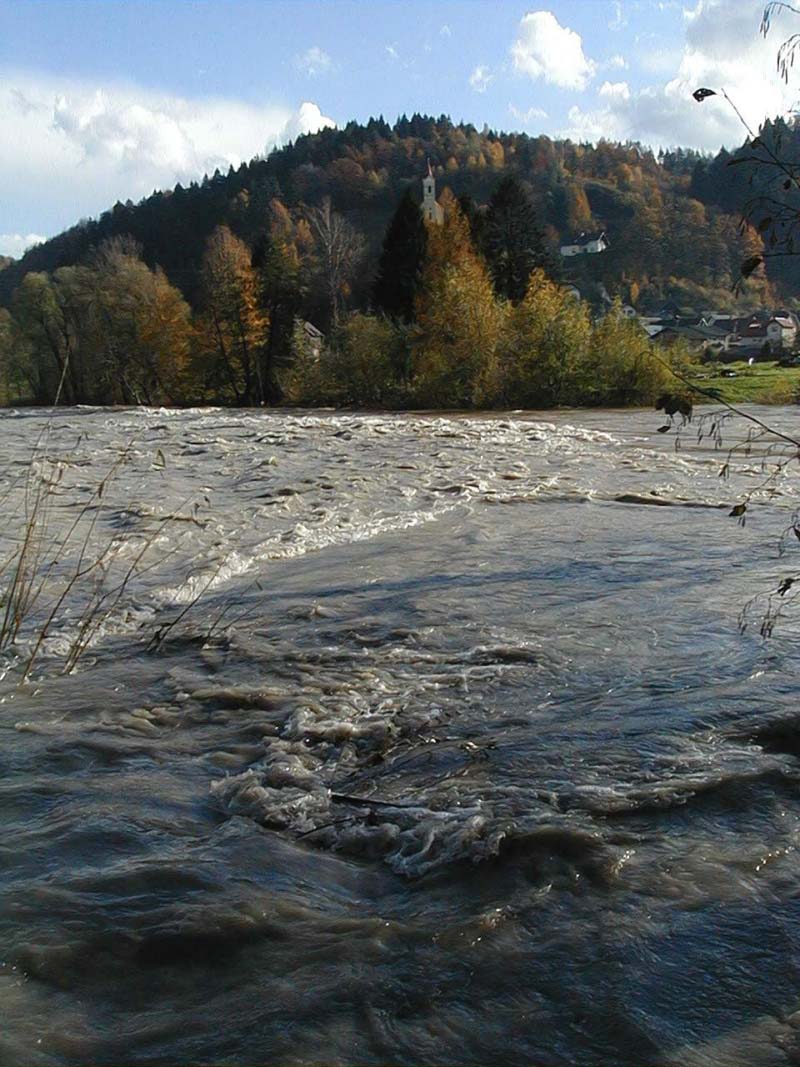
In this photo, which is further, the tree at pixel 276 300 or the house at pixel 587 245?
the house at pixel 587 245

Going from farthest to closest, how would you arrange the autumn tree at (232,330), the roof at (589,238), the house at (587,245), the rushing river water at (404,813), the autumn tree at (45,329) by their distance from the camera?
1. the roof at (589,238)
2. the house at (587,245)
3. the autumn tree at (232,330)
4. the autumn tree at (45,329)
5. the rushing river water at (404,813)

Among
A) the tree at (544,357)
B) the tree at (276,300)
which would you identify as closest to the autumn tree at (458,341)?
the tree at (544,357)

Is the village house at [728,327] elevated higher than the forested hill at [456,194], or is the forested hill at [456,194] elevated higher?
the forested hill at [456,194]

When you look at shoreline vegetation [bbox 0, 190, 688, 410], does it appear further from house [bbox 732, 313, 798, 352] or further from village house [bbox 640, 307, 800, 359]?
house [bbox 732, 313, 798, 352]

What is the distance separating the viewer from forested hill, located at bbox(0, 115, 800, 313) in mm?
101125

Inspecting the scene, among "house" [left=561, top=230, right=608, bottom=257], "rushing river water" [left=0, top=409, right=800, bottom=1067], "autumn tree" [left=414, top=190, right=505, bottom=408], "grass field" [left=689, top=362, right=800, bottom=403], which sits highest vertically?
"house" [left=561, top=230, right=608, bottom=257]

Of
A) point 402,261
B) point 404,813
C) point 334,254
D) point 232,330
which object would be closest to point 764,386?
point 402,261

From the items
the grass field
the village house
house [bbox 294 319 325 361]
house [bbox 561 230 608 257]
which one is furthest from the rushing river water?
house [bbox 561 230 608 257]

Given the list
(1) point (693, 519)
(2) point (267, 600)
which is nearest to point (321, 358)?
(1) point (693, 519)

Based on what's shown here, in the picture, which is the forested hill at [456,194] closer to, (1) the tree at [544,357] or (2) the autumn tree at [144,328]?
(2) the autumn tree at [144,328]

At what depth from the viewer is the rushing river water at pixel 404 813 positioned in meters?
2.75

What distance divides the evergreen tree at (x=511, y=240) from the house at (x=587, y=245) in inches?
2963

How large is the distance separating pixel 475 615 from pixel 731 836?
11.0 ft

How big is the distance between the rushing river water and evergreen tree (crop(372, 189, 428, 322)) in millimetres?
40954
